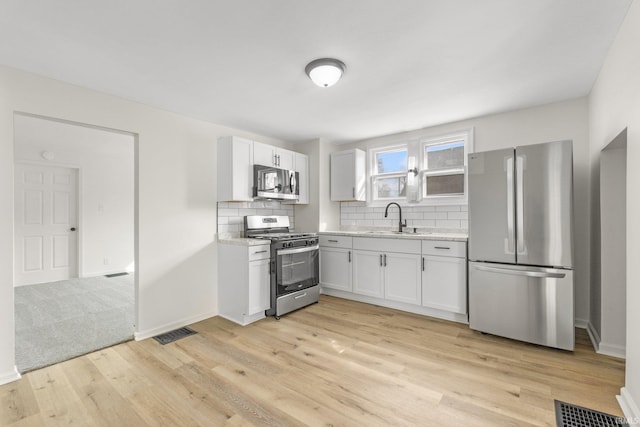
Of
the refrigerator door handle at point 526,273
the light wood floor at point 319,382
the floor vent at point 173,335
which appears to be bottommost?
the floor vent at point 173,335

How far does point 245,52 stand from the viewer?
2.11 metres

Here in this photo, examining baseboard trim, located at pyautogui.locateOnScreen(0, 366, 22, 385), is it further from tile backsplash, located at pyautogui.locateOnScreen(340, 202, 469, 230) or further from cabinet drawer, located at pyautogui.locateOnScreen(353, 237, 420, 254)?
tile backsplash, located at pyautogui.locateOnScreen(340, 202, 469, 230)

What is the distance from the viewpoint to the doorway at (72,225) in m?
3.88

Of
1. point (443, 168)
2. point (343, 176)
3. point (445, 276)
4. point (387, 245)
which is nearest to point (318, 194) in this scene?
point (343, 176)

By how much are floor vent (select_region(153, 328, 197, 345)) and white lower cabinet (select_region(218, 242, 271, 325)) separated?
49cm

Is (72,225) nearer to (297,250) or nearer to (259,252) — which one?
(259,252)

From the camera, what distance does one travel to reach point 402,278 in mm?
3602

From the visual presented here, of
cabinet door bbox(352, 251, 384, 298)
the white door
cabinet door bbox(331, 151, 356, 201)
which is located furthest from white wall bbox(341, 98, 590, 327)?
the white door

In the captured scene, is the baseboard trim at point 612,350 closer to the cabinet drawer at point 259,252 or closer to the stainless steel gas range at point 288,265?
the stainless steel gas range at point 288,265

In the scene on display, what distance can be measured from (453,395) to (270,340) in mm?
1632

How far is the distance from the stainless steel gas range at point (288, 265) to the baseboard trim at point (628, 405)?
2.84 m

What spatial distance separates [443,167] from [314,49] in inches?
101

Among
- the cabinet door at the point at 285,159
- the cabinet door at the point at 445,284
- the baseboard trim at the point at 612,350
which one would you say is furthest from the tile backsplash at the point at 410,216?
the baseboard trim at the point at 612,350

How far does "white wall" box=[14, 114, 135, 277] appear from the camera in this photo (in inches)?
196
